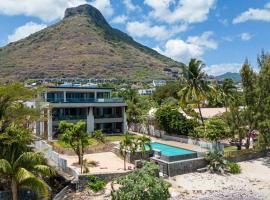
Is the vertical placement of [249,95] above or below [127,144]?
above

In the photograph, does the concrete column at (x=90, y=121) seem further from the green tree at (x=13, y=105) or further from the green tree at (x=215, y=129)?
the green tree at (x=13, y=105)

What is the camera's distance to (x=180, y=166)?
27156 mm

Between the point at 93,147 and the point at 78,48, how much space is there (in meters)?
164

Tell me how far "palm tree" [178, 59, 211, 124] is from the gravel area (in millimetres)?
14484

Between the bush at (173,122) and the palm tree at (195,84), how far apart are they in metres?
2.48

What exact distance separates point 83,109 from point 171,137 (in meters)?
12.5

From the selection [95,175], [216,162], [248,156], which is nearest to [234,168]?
[216,162]

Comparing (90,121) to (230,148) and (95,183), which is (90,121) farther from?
(95,183)

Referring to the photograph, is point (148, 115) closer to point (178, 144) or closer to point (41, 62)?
point (178, 144)

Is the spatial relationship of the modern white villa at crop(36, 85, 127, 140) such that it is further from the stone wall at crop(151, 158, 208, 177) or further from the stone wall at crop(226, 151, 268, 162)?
→ the stone wall at crop(226, 151, 268, 162)

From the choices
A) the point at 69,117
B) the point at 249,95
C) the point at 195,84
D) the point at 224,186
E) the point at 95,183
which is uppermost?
the point at 195,84

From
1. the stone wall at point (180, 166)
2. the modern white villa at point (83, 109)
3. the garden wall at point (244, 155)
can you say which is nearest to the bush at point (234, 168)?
the garden wall at point (244, 155)

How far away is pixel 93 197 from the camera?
21859mm

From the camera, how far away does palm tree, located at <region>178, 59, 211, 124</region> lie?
42.1 m
